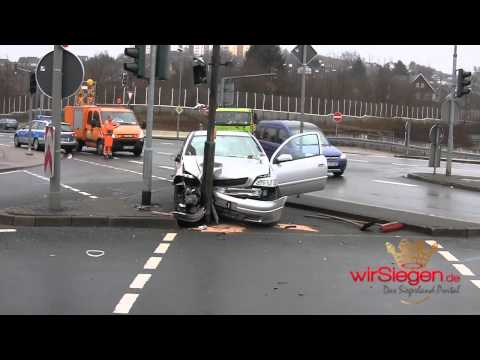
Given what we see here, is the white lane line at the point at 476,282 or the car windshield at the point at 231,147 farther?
the car windshield at the point at 231,147

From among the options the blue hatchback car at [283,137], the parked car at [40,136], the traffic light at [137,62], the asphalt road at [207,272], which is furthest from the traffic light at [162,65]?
the parked car at [40,136]

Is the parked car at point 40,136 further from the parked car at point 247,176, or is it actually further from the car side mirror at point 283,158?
the car side mirror at point 283,158

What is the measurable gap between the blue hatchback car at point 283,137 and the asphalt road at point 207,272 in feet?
33.6

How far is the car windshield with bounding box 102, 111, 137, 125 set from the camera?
28772 millimetres

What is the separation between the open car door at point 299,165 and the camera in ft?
39.8

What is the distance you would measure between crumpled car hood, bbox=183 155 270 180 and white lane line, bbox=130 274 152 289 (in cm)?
400

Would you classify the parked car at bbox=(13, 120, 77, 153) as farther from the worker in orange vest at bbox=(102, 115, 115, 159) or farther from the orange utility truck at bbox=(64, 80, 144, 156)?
the worker in orange vest at bbox=(102, 115, 115, 159)

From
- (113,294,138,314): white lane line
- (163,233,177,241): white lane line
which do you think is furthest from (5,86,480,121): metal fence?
(113,294,138,314): white lane line

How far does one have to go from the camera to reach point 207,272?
7.41 metres

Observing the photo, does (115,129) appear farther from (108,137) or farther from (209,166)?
(209,166)

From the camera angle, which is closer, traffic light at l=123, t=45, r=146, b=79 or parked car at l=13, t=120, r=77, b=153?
traffic light at l=123, t=45, r=146, b=79

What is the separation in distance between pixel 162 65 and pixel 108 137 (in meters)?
17.3

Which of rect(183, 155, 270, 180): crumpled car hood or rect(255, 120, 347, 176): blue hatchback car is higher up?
rect(255, 120, 347, 176): blue hatchback car
